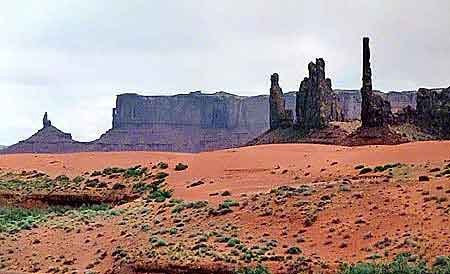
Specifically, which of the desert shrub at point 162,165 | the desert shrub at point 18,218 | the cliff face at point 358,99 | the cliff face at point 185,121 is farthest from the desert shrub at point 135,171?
the cliff face at point 185,121

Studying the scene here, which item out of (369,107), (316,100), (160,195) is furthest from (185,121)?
(160,195)

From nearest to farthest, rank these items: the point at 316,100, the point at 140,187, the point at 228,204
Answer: the point at 228,204 < the point at 140,187 < the point at 316,100

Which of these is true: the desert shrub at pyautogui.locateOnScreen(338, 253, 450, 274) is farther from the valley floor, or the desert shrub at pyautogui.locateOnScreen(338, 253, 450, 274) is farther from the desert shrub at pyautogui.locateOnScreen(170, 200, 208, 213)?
the desert shrub at pyautogui.locateOnScreen(170, 200, 208, 213)

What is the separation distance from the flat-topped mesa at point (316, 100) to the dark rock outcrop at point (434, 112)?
1091 cm

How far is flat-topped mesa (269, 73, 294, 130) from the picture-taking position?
3548 inches

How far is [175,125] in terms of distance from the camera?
5925 inches

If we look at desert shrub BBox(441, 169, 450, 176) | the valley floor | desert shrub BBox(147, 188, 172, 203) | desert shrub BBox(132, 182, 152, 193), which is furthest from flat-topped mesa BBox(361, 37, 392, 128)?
desert shrub BBox(441, 169, 450, 176)

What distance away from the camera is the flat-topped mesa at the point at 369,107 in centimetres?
6725

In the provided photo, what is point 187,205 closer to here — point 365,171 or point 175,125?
point 365,171

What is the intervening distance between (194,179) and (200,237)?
14416 millimetres

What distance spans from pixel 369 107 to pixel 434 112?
7.01 m

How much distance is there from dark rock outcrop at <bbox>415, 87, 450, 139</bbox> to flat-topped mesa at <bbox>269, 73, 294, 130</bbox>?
19.6m

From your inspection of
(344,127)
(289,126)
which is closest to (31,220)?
(344,127)

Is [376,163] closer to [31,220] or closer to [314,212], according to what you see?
[314,212]
